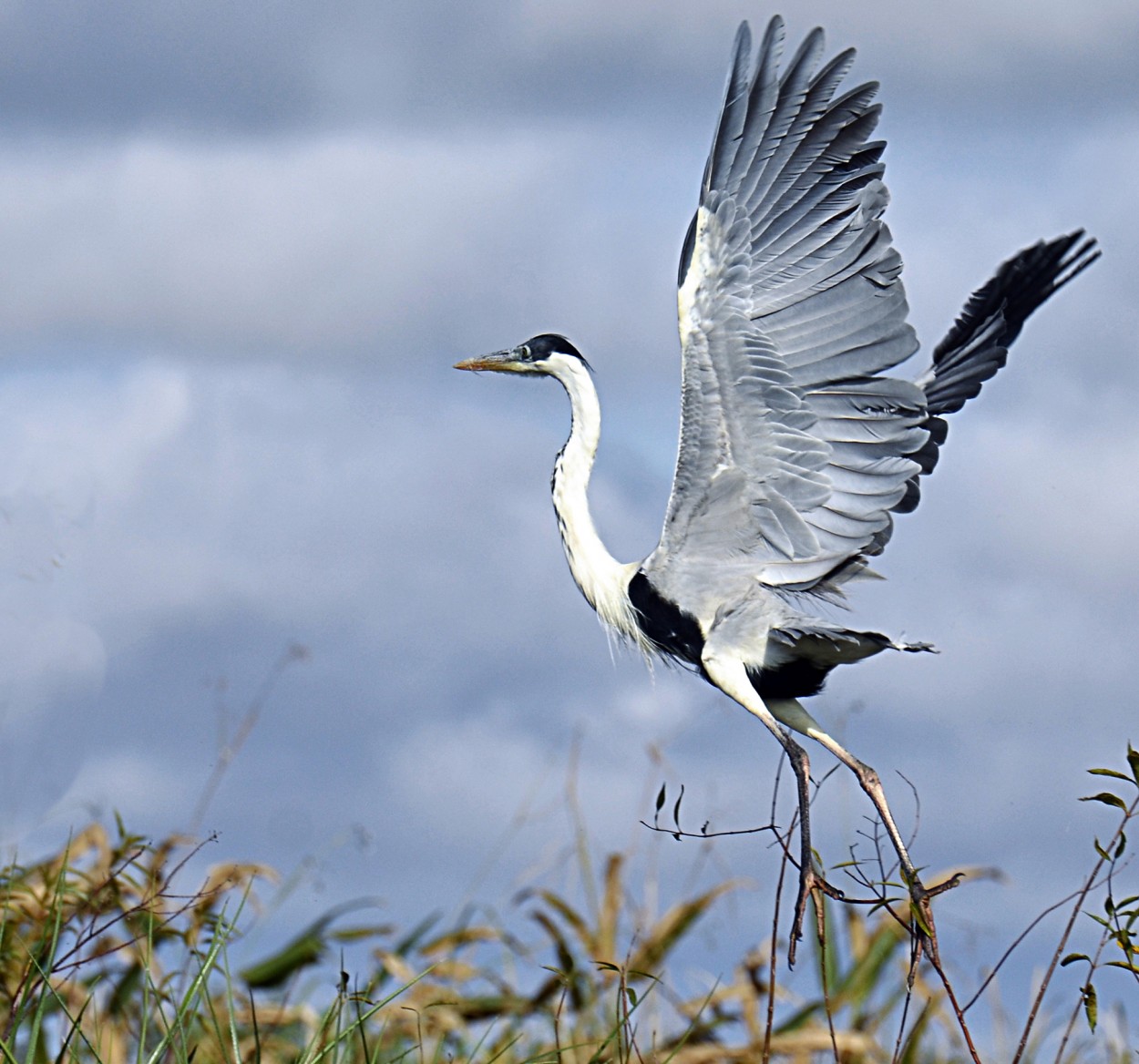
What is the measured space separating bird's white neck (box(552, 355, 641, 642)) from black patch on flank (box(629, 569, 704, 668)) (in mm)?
110

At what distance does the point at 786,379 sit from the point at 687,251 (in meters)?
0.52

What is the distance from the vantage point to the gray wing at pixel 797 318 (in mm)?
4410

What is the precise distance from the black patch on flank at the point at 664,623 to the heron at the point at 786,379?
0.14ft

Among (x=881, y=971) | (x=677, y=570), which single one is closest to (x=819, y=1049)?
(x=881, y=971)

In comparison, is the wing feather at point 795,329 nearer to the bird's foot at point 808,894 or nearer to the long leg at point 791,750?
the long leg at point 791,750

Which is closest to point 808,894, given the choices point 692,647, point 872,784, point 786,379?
point 872,784

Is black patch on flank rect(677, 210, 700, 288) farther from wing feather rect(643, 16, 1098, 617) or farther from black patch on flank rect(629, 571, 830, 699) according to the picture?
black patch on flank rect(629, 571, 830, 699)

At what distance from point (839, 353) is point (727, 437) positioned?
0.43 m

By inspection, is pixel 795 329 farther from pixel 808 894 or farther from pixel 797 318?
pixel 808 894

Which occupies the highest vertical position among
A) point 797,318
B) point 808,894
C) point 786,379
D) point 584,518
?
point 797,318

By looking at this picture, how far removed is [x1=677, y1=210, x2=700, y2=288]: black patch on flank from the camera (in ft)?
14.7

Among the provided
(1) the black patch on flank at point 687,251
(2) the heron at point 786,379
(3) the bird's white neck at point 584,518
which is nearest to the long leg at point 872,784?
(2) the heron at point 786,379

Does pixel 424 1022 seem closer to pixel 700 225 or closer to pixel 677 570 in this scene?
pixel 677 570

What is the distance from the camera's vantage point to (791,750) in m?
4.30
